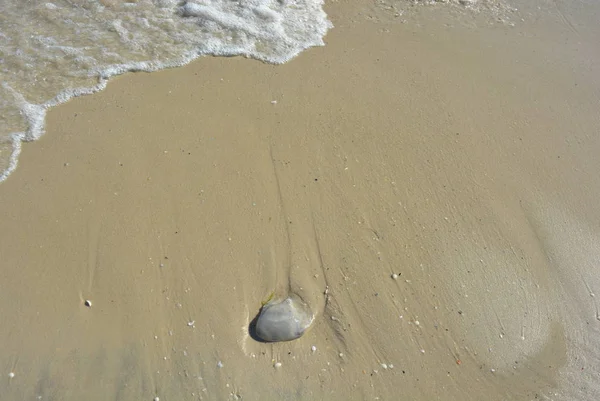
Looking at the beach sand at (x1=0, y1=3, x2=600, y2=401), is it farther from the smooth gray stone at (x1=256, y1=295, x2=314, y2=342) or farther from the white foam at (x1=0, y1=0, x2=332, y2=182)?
the white foam at (x1=0, y1=0, x2=332, y2=182)

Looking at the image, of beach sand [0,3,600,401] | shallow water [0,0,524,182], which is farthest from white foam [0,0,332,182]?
beach sand [0,3,600,401]

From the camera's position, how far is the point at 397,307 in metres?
3.65

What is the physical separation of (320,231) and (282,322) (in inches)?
36.5

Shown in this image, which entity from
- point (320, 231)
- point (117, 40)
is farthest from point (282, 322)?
point (117, 40)

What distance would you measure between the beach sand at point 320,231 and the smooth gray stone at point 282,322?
0.08 metres

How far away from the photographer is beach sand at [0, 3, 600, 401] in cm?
338

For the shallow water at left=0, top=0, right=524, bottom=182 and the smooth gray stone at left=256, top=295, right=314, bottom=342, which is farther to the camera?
the shallow water at left=0, top=0, right=524, bottom=182

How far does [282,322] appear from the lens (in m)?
3.45

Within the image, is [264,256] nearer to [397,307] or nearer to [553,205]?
[397,307]

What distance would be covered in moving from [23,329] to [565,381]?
13.4 ft

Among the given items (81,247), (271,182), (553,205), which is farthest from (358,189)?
(81,247)

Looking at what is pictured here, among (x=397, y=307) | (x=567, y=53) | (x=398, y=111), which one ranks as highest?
(x=567, y=53)

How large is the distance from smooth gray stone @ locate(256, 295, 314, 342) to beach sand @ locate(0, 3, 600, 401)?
76 millimetres

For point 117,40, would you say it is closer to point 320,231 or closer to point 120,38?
point 120,38
